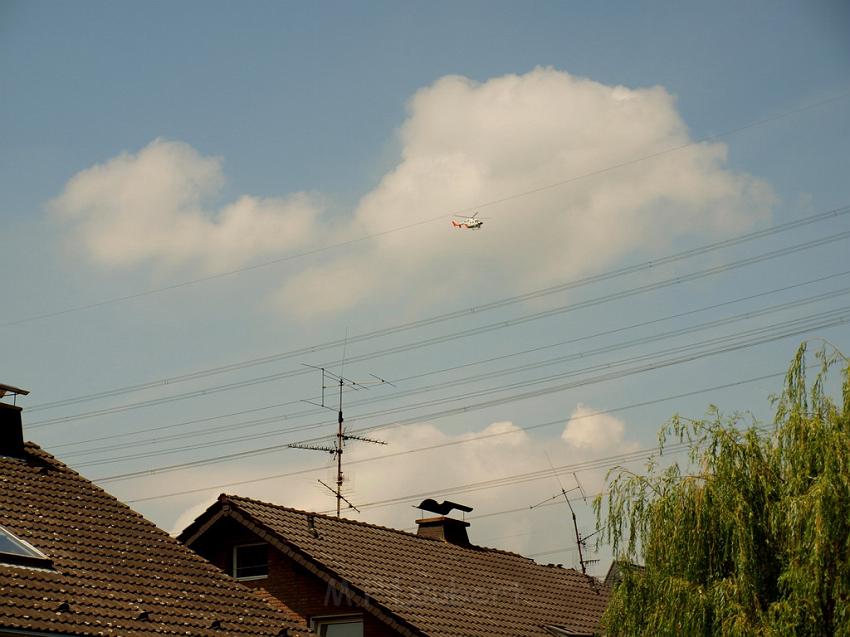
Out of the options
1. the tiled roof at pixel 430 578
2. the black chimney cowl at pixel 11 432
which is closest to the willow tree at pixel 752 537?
the tiled roof at pixel 430 578

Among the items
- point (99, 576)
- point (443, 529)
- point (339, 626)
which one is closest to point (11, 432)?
point (99, 576)

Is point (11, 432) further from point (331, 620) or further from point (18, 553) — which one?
point (331, 620)

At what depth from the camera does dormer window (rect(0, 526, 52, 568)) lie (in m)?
15.0

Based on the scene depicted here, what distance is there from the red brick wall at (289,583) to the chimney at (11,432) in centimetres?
602

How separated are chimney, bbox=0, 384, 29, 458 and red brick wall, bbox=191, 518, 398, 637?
6.02 m

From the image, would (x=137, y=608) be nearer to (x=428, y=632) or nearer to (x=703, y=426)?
(x=428, y=632)

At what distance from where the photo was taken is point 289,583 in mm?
22703

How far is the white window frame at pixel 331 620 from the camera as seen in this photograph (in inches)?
857

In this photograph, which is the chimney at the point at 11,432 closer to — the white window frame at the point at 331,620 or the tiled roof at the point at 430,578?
the tiled roof at the point at 430,578

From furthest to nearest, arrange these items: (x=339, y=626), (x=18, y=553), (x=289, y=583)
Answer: (x=289, y=583)
(x=339, y=626)
(x=18, y=553)

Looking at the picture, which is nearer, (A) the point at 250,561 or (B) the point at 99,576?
(B) the point at 99,576

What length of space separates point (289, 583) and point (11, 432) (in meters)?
6.90

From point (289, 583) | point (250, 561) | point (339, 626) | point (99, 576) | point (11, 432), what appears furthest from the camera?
point (250, 561)

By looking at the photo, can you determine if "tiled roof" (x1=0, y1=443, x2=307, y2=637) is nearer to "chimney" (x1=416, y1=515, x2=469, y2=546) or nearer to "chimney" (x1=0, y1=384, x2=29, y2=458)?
"chimney" (x1=0, y1=384, x2=29, y2=458)
